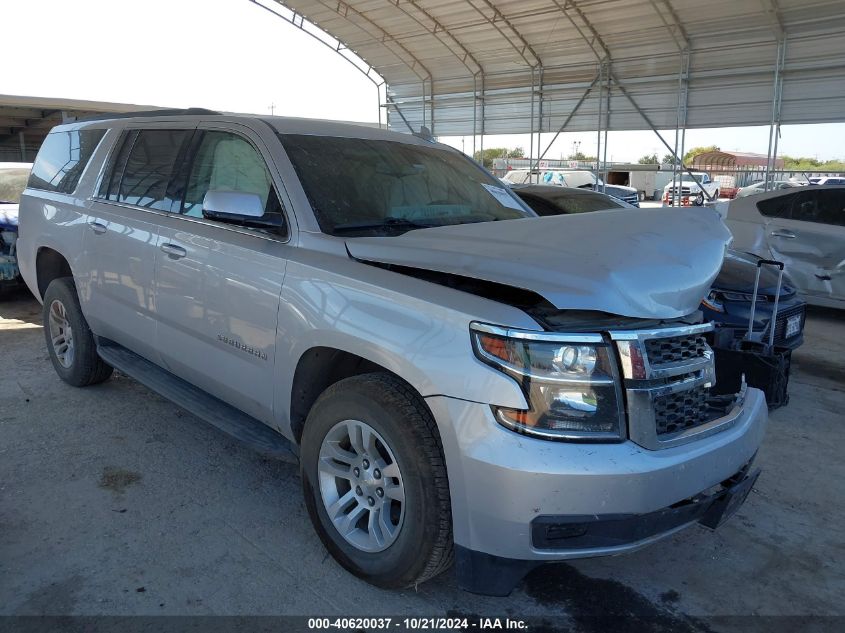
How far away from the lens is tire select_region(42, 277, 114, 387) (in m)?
4.92

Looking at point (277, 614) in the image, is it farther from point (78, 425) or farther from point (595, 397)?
point (78, 425)

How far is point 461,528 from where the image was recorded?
242 cm

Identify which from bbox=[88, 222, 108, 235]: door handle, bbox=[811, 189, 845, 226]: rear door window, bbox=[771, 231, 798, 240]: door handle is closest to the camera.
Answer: bbox=[88, 222, 108, 235]: door handle

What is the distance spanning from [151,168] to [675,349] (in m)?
3.33

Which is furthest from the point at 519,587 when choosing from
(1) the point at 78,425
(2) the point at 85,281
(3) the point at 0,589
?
(2) the point at 85,281

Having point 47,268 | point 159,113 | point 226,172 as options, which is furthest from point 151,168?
point 47,268

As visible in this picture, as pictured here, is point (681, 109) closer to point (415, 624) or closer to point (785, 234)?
point (785, 234)

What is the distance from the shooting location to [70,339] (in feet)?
16.8

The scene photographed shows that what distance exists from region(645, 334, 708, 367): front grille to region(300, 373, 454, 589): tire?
0.84 meters

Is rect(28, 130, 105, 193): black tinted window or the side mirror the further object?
rect(28, 130, 105, 193): black tinted window

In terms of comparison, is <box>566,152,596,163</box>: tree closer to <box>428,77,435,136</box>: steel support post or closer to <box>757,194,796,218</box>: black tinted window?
<box>428,77,435,136</box>: steel support post

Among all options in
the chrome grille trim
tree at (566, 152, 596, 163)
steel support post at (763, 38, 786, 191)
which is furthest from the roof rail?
tree at (566, 152, 596, 163)

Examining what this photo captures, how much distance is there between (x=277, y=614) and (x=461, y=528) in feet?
2.91

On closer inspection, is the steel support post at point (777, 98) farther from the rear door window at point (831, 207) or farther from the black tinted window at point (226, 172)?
the black tinted window at point (226, 172)
